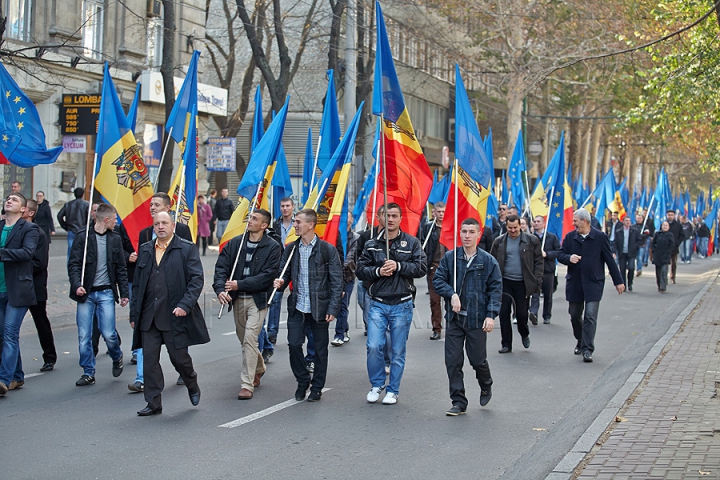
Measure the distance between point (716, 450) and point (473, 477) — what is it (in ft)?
5.55

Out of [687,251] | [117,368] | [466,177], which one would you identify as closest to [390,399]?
[466,177]

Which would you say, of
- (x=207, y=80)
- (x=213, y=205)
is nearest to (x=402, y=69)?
(x=207, y=80)

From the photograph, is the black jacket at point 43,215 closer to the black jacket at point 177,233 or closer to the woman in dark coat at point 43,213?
the woman in dark coat at point 43,213

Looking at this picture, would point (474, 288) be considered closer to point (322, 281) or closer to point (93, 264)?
point (322, 281)

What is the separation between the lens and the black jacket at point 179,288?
7656mm

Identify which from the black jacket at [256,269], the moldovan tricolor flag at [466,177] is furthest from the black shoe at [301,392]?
the moldovan tricolor flag at [466,177]

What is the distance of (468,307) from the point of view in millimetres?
7895

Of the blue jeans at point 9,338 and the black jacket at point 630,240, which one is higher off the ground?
the black jacket at point 630,240

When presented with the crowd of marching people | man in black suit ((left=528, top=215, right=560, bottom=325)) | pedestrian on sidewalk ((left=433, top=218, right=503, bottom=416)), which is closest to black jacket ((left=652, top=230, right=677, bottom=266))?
man in black suit ((left=528, top=215, right=560, bottom=325))

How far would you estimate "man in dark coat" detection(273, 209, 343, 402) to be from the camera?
830 cm

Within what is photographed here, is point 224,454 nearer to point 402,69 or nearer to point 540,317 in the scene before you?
point 540,317

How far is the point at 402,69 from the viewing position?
144ft

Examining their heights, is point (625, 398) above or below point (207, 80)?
below

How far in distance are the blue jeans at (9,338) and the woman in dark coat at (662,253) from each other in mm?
15807
